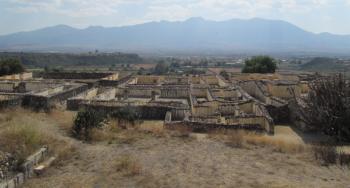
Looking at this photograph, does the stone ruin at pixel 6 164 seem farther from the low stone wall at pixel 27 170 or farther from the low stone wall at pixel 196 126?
the low stone wall at pixel 196 126

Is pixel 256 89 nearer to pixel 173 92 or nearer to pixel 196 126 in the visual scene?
pixel 173 92

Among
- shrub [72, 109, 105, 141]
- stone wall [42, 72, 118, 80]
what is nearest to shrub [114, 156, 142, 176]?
shrub [72, 109, 105, 141]

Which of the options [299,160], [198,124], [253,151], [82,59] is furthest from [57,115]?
[82,59]

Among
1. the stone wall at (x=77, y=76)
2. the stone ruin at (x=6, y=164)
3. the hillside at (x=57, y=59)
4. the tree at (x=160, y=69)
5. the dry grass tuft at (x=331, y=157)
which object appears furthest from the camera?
the hillside at (x=57, y=59)

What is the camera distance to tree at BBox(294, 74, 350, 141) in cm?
1434

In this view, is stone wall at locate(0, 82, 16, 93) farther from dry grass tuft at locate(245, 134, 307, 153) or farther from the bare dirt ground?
dry grass tuft at locate(245, 134, 307, 153)

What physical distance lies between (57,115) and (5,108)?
2.33 meters

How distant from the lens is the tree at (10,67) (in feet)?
127

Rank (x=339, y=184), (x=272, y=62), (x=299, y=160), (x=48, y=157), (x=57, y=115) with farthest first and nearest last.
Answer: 1. (x=272, y=62)
2. (x=57, y=115)
3. (x=299, y=160)
4. (x=48, y=157)
5. (x=339, y=184)

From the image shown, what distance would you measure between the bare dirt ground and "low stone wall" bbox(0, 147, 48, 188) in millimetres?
195

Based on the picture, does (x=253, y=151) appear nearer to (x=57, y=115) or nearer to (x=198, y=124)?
(x=198, y=124)

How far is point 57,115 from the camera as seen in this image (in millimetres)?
15875

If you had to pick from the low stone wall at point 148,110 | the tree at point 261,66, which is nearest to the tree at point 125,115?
the low stone wall at point 148,110

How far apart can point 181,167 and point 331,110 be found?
7567mm
